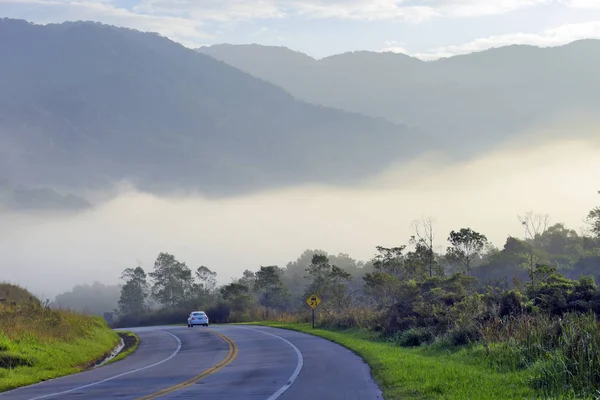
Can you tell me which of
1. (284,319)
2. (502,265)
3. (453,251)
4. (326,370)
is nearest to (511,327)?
(326,370)

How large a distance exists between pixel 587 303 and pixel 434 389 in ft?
40.7

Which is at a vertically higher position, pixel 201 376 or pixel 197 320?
pixel 197 320

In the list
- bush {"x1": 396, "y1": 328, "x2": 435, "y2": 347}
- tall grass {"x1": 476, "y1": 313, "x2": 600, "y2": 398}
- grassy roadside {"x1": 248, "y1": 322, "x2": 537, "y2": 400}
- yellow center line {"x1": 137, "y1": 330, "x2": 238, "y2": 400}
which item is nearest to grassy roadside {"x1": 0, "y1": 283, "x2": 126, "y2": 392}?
yellow center line {"x1": 137, "y1": 330, "x2": 238, "y2": 400}

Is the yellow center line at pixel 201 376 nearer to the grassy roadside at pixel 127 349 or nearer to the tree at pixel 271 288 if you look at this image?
the grassy roadside at pixel 127 349

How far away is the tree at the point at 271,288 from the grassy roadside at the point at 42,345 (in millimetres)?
52540

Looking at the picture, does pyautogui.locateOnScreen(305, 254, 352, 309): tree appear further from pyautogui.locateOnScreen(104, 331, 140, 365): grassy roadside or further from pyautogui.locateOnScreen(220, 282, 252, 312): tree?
pyautogui.locateOnScreen(104, 331, 140, 365): grassy roadside

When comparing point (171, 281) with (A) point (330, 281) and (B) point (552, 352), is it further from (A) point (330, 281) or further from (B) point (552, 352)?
(B) point (552, 352)

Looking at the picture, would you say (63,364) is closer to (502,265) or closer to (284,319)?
(284,319)

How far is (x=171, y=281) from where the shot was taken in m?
124

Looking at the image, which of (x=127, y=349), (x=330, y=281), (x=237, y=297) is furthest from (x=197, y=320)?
(x=127, y=349)

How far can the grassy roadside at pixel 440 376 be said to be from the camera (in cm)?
1539

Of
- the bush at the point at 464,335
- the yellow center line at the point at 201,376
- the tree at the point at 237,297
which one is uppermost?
the tree at the point at 237,297

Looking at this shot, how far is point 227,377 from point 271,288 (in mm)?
74169

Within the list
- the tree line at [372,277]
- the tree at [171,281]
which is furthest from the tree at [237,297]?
the tree at [171,281]
